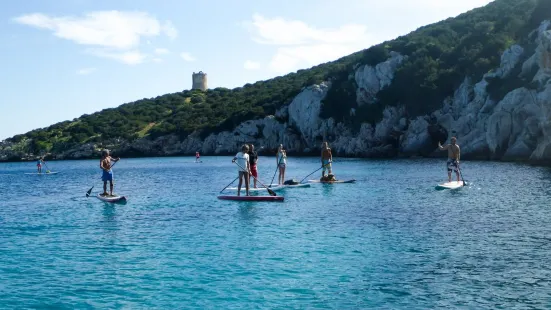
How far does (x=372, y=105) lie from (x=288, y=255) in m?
78.0

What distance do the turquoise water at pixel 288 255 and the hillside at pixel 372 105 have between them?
42345 mm

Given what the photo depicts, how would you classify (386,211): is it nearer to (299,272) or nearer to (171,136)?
(299,272)

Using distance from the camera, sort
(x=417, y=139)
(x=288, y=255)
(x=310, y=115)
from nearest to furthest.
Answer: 1. (x=288, y=255)
2. (x=417, y=139)
3. (x=310, y=115)

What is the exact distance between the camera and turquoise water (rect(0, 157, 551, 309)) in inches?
413

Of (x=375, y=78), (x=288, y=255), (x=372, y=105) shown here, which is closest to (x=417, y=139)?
(x=372, y=105)

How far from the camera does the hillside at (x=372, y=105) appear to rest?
7256 centimetres

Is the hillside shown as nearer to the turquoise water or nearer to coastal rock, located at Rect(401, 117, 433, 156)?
coastal rock, located at Rect(401, 117, 433, 156)

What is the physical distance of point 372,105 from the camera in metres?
89.6

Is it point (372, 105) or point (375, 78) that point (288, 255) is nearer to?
point (372, 105)

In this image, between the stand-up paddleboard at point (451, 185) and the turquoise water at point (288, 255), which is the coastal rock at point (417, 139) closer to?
the stand-up paddleboard at point (451, 185)

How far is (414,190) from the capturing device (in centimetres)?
3017

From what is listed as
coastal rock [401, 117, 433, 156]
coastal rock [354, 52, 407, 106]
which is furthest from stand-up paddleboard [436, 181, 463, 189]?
coastal rock [354, 52, 407, 106]

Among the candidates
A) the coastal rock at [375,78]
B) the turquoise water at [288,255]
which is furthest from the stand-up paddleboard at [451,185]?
the coastal rock at [375,78]

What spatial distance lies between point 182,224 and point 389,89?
237ft
